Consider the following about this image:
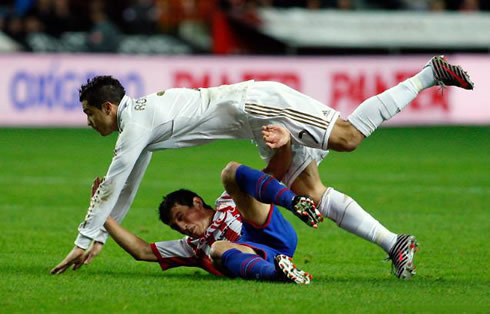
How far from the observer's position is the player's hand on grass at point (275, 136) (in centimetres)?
680

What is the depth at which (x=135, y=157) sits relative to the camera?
693 cm

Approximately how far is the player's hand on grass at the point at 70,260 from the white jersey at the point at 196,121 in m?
0.05

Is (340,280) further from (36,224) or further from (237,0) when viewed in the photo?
(237,0)

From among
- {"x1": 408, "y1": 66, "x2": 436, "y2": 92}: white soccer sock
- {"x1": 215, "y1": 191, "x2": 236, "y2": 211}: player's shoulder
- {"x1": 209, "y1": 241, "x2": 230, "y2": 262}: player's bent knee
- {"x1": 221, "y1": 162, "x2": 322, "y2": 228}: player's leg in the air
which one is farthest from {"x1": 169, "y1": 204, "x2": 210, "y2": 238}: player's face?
{"x1": 408, "y1": 66, "x2": 436, "y2": 92}: white soccer sock

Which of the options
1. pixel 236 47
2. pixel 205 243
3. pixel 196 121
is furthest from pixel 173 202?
pixel 236 47

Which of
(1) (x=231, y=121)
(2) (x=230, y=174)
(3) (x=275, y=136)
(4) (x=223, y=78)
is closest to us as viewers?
(3) (x=275, y=136)

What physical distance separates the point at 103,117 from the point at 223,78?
45.0ft

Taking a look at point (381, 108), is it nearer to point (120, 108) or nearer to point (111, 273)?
point (120, 108)

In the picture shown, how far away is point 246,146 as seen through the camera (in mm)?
18484

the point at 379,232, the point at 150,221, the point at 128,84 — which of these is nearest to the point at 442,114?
the point at 128,84

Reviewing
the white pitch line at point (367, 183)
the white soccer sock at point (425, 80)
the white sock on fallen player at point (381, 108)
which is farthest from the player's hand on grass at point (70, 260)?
the white pitch line at point (367, 183)

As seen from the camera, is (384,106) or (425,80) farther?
(425,80)

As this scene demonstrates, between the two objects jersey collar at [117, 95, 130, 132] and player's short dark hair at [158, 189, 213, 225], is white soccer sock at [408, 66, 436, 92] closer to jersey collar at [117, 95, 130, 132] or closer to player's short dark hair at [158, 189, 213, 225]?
player's short dark hair at [158, 189, 213, 225]

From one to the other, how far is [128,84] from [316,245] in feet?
39.2
